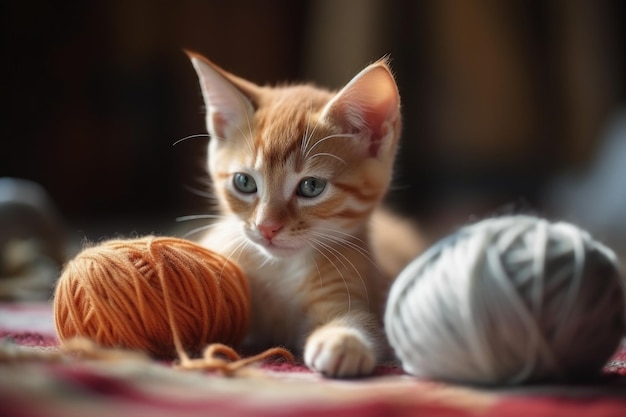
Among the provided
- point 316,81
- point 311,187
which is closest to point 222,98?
point 311,187

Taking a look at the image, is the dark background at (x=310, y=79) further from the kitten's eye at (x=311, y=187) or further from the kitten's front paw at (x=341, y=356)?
the kitten's front paw at (x=341, y=356)

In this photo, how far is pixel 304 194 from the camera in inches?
47.5

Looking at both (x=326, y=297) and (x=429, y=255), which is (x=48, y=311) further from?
(x=429, y=255)

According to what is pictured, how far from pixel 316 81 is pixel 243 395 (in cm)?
293

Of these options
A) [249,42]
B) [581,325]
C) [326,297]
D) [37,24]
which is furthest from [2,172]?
[581,325]

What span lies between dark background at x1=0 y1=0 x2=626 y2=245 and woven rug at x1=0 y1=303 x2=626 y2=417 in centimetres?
251

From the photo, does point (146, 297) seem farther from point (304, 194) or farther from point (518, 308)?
point (518, 308)

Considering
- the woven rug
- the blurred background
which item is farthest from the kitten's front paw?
the blurred background

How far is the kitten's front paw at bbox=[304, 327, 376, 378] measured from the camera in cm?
98

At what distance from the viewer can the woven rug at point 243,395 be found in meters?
0.72

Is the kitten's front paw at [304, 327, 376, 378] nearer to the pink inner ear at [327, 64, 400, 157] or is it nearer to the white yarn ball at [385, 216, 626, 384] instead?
the white yarn ball at [385, 216, 626, 384]

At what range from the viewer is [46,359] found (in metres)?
0.87

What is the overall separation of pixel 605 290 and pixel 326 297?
514 millimetres

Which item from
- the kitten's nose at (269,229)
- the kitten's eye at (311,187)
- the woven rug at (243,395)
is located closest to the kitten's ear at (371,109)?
the kitten's eye at (311,187)
